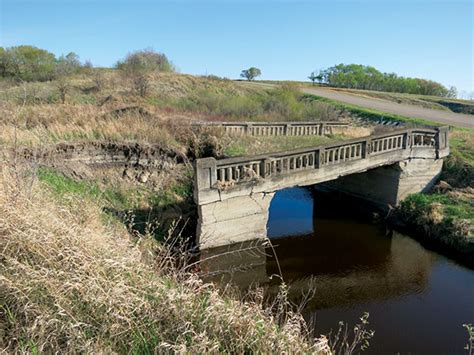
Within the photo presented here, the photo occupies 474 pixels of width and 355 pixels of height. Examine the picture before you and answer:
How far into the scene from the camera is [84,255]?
420 cm

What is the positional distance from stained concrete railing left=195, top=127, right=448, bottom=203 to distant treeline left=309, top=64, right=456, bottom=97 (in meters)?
34.3

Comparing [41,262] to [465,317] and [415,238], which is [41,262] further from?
[415,238]

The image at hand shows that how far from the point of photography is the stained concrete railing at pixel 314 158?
9539mm

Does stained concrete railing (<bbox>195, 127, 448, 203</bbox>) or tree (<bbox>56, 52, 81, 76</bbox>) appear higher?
tree (<bbox>56, 52, 81, 76</bbox>)

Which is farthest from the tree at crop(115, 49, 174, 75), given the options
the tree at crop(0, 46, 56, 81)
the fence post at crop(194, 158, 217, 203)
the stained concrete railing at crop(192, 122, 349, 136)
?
the fence post at crop(194, 158, 217, 203)

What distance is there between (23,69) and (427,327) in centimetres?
3680

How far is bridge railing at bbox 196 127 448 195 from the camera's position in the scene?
9.54 meters

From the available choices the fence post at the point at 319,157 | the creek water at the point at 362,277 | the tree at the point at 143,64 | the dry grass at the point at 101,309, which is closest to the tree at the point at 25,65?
the tree at the point at 143,64

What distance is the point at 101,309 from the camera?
3643 millimetres

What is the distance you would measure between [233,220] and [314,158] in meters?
3.23

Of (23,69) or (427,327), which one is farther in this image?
(23,69)

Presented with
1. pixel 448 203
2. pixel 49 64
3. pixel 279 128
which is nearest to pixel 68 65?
pixel 49 64

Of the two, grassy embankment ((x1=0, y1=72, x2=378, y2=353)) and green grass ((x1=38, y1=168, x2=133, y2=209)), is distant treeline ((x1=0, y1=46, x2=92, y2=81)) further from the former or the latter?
grassy embankment ((x1=0, y1=72, x2=378, y2=353))

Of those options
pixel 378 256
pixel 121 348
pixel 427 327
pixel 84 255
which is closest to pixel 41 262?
pixel 84 255
